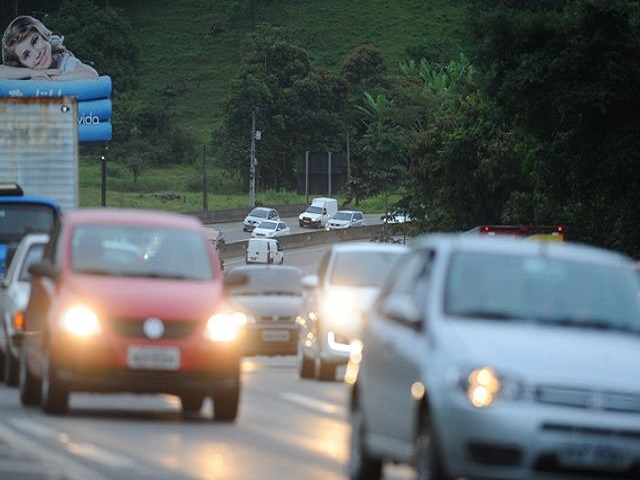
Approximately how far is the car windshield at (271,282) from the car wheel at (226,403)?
1867 cm

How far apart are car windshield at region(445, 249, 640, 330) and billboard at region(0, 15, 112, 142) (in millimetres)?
101579

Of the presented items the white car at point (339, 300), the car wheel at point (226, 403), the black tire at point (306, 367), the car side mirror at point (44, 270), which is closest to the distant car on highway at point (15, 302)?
the car side mirror at point (44, 270)

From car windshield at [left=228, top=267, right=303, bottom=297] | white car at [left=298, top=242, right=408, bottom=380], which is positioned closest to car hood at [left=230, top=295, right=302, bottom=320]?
car windshield at [left=228, top=267, right=303, bottom=297]

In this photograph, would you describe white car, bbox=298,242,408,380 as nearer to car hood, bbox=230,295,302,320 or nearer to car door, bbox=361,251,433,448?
car hood, bbox=230,295,302,320

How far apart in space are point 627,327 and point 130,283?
22.6 ft

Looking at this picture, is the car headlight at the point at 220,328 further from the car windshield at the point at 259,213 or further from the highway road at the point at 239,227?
the car windshield at the point at 259,213

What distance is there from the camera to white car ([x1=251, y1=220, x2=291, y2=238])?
11300 centimetres

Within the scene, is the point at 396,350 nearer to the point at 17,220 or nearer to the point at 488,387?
the point at 488,387

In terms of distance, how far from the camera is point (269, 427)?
17.9 m

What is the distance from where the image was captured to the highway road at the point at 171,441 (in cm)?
1366

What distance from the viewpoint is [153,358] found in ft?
58.2

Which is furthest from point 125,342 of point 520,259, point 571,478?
point 571,478

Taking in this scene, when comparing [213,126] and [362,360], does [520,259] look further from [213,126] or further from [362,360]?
[213,126]

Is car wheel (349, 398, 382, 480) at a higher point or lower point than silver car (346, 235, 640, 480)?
lower
